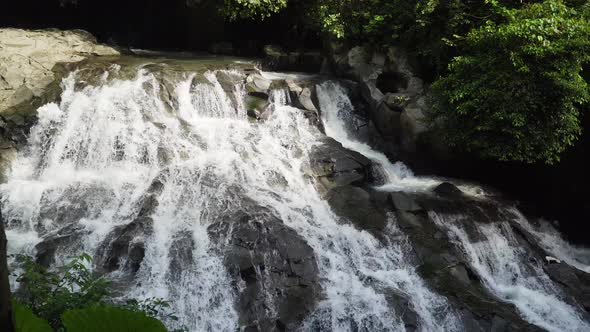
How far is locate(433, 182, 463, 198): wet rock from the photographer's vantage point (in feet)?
34.9

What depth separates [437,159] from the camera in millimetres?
11773

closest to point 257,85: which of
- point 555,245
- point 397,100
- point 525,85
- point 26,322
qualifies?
point 397,100

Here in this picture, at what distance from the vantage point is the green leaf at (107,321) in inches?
37.0

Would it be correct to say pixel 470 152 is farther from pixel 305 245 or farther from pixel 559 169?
pixel 305 245

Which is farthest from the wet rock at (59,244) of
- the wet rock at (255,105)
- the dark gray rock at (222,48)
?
the dark gray rock at (222,48)

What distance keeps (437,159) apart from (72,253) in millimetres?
8572

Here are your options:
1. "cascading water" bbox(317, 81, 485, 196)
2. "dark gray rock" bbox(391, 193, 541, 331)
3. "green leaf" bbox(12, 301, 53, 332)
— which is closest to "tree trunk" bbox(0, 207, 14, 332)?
"green leaf" bbox(12, 301, 53, 332)

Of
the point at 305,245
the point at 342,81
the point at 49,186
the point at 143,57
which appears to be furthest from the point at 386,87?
the point at 49,186

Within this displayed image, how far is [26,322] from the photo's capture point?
3.35ft

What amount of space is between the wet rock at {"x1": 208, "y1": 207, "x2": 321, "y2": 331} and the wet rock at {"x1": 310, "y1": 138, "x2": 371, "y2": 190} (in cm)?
221

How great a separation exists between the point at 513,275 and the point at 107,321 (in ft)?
31.2

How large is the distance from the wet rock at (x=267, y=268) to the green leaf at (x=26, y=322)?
21.2 ft

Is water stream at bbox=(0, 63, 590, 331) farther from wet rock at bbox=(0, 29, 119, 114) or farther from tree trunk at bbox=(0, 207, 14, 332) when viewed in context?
tree trunk at bbox=(0, 207, 14, 332)

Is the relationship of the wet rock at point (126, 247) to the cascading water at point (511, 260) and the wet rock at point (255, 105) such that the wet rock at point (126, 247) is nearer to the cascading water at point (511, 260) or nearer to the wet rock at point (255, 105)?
the wet rock at point (255, 105)
